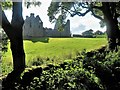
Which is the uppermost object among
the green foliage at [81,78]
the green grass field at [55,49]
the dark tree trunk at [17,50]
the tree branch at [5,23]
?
the tree branch at [5,23]

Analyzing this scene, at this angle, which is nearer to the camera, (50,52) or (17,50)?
(17,50)

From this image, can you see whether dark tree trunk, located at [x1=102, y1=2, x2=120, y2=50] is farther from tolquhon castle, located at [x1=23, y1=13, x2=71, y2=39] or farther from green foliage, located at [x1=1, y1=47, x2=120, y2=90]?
tolquhon castle, located at [x1=23, y1=13, x2=71, y2=39]

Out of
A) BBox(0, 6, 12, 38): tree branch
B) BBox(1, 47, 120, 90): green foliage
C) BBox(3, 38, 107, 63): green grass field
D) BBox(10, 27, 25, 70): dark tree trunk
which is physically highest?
BBox(0, 6, 12, 38): tree branch

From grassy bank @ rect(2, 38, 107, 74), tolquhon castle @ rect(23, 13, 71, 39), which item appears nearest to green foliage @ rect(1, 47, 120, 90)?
grassy bank @ rect(2, 38, 107, 74)

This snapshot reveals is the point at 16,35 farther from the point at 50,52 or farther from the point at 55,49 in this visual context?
the point at 55,49

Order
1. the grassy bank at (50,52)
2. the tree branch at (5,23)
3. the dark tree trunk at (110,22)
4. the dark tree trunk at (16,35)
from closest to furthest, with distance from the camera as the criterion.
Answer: the tree branch at (5,23)
the dark tree trunk at (16,35)
the grassy bank at (50,52)
the dark tree trunk at (110,22)

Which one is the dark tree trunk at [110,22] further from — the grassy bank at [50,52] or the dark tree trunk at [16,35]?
the dark tree trunk at [16,35]

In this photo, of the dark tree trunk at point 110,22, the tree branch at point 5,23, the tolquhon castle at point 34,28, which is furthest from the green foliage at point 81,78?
the tolquhon castle at point 34,28

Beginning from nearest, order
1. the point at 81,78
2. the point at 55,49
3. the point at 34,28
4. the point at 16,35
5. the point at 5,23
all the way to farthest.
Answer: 1. the point at 81,78
2. the point at 5,23
3. the point at 16,35
4. the point at 55,49
5. the point at 34,28

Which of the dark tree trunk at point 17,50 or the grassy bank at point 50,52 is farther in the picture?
the grassy bank at point 50,52

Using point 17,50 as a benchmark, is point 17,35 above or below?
above

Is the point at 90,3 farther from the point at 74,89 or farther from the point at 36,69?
the point at 74,89

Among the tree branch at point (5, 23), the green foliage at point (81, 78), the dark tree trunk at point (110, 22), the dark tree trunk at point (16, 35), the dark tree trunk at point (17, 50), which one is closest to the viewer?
the green foliage at point (81, 78)

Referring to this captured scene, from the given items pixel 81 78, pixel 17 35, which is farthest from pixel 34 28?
pixel 81 78
